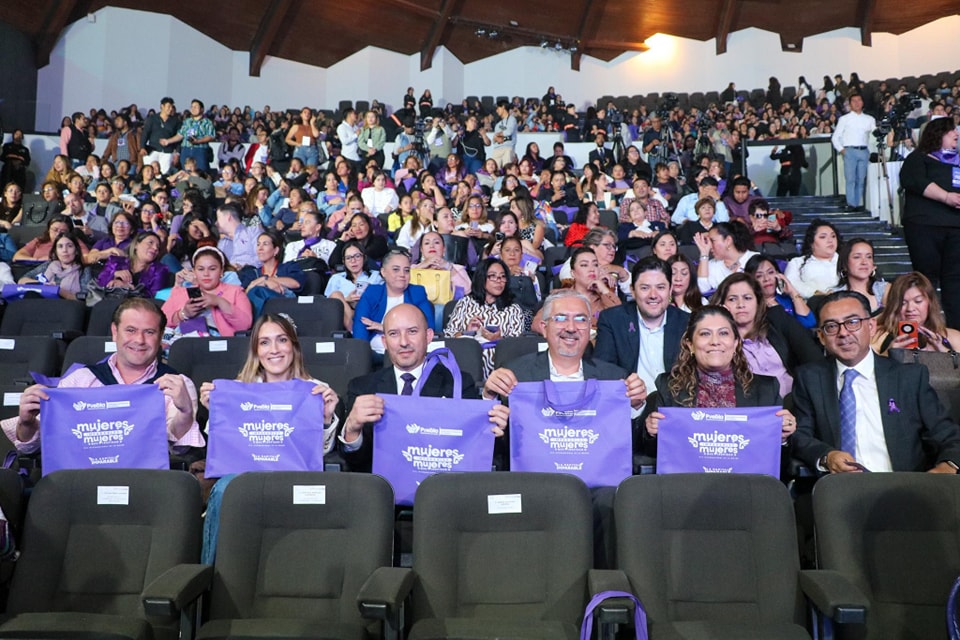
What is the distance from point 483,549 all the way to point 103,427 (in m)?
1.49

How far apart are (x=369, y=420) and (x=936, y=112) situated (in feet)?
38.2

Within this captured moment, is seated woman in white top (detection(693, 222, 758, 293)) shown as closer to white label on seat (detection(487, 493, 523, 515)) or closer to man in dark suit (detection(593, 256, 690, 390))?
man in dark suit (detection(593, 256, 690, 390))

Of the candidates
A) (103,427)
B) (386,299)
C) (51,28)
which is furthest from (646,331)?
(51,28)

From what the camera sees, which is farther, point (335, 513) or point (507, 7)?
point (507, 7)

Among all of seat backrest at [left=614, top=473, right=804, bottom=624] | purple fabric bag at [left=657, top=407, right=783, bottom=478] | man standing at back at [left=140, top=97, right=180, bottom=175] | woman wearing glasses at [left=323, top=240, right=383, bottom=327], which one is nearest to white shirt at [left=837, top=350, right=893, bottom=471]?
purple fabric bag at [left=657, top=407, right=783, bottom=478]

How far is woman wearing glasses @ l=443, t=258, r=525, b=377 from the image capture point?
208 inches

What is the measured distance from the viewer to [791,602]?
8.37 feet

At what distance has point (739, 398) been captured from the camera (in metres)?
3.34

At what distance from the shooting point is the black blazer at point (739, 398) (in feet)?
10.9

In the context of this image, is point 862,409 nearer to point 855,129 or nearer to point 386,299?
point 386,299

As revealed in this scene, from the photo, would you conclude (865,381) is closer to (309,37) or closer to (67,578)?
(67,578)

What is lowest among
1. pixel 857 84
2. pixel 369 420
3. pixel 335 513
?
pixel 335 513

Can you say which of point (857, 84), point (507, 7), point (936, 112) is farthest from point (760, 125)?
point (507, 7)

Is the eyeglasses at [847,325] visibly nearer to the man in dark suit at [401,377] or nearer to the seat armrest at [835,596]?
the seat armrest at [835,596]
